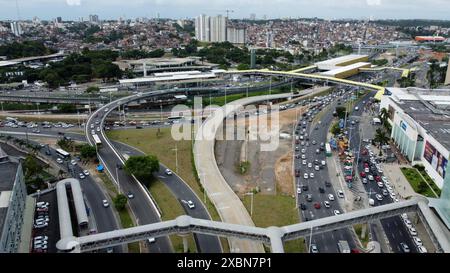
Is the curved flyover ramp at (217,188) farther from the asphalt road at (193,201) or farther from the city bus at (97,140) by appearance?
the city bus at (97,140)

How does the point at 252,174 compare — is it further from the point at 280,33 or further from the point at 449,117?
the point at 280,33

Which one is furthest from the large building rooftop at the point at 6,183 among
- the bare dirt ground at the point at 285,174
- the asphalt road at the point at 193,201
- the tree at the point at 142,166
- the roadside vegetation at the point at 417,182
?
the roadside vegetation at the point at 417,182

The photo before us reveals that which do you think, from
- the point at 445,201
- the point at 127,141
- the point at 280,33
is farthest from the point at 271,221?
the point at 280,33

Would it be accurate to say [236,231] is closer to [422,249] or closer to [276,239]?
[276,239]

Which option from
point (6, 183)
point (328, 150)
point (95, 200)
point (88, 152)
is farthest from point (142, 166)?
point (328, 150)

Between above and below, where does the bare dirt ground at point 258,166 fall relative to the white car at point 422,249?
above

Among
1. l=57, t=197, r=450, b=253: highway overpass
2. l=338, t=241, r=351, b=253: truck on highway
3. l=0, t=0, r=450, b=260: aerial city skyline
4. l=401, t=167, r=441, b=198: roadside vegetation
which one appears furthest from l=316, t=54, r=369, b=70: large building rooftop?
l=338, t=241, r=351, b=253: truck on highway

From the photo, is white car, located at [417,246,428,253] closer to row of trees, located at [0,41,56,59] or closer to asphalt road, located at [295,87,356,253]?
asphalt road, located at [295,87,356,253]
